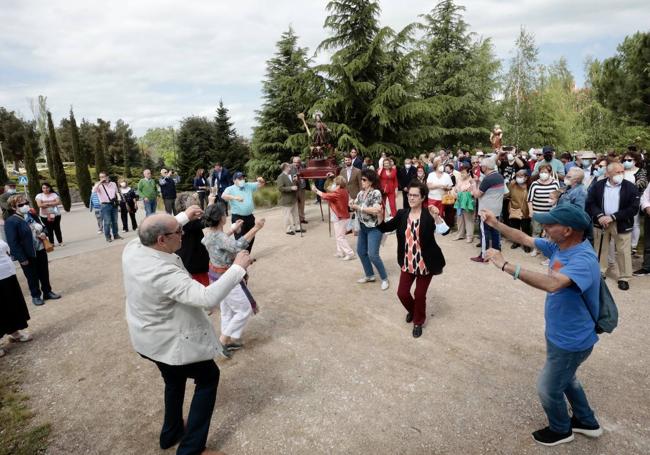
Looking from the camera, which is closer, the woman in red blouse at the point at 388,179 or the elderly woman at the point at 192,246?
the elderly woman at the point at 192,246

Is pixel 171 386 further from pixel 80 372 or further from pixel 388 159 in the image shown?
pixel 388 159

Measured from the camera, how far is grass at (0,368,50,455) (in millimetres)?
3324

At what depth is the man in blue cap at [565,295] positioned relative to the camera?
8.07ft

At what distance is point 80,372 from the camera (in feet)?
14.8

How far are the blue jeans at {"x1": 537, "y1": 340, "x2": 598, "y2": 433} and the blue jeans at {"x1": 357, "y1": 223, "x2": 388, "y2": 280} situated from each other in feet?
11.2

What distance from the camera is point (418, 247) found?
4633mm

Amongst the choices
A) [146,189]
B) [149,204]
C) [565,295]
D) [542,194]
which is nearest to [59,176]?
[149,204]

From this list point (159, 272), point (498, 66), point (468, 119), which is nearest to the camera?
point (159, 272)

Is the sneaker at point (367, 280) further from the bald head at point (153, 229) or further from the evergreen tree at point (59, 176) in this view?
the evergreen tree at point (59, 176)

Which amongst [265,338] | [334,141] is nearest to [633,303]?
[265,338]

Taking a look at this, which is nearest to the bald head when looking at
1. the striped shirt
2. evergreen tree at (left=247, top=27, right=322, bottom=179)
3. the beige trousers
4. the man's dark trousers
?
the man's dark trousers

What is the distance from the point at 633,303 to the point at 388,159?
5944 millimetres

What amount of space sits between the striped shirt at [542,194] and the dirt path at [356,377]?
1713mm

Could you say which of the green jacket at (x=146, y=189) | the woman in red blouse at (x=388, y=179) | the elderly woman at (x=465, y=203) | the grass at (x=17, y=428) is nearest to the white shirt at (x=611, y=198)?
the elderly woman at (x=465, y=203)
